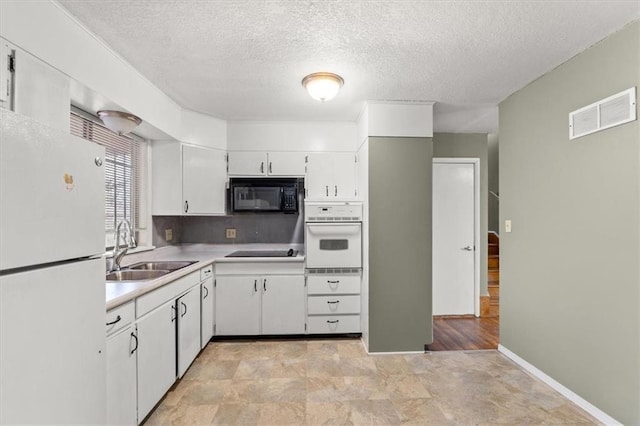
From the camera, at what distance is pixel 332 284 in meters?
3.21

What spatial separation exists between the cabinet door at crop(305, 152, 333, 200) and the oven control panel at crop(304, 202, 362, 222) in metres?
0.33

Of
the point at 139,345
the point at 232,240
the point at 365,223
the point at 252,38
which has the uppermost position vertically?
the point at 252,38

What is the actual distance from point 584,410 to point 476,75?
7.85 feet

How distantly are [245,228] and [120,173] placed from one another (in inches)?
56.7

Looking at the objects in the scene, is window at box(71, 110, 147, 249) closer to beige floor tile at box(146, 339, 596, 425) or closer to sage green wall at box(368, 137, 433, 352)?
beige floor tile at box(146, 339, 596, 425)

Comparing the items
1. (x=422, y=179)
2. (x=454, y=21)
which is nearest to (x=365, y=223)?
(x=422, y=179)

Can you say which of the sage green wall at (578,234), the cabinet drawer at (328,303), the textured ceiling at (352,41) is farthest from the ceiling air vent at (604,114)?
the cabinet drawer at (328,303)

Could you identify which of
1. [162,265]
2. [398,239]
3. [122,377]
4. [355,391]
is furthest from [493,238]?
[122,377]

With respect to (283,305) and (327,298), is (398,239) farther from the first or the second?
(283,305)

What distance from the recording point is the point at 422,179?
9.56 ft

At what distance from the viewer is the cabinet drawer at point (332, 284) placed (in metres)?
3.21

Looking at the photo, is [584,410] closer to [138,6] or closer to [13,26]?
[138,6]

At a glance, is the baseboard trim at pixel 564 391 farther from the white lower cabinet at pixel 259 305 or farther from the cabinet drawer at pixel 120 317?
the cabinet drawer at pixel 120 317

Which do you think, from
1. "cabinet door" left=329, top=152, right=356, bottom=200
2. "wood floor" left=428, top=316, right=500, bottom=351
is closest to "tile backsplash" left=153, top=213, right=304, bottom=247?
"cabinet door" left=329, top=152, right=356, bottom=200
